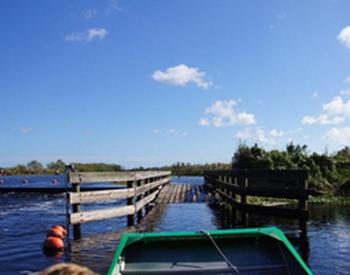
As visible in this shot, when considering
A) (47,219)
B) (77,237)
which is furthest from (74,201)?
(47,219)

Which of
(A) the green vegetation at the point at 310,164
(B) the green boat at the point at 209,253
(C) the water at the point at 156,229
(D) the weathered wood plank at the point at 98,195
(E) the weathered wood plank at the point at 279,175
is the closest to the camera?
(B) the green boat at the point at 209,253

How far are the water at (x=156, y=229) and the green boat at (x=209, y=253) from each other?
6.98 ft

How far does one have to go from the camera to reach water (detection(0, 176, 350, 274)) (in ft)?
30.5

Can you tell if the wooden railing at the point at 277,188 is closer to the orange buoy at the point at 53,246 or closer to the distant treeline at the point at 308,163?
the orange buoy at the point at 53,246

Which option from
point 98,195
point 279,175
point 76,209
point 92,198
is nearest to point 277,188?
point 279,175

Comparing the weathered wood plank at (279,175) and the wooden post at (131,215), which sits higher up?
the weathered wood plank at (279,175)

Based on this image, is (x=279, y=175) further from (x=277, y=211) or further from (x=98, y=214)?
(x=98, y=214)

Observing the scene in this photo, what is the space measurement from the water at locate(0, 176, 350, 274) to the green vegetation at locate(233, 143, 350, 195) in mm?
6281

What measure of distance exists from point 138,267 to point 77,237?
16.9ft

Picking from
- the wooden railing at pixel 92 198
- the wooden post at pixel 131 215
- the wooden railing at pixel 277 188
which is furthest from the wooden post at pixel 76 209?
the wooden railing at pixel 277 188

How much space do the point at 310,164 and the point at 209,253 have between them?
23.5 m

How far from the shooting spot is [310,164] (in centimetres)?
2880

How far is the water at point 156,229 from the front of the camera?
9.29 meters

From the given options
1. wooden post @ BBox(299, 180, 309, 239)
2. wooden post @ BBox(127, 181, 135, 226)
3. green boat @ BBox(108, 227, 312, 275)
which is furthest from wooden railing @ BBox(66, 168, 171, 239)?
wooden post @ BBox(299, 180, 309, 239)
